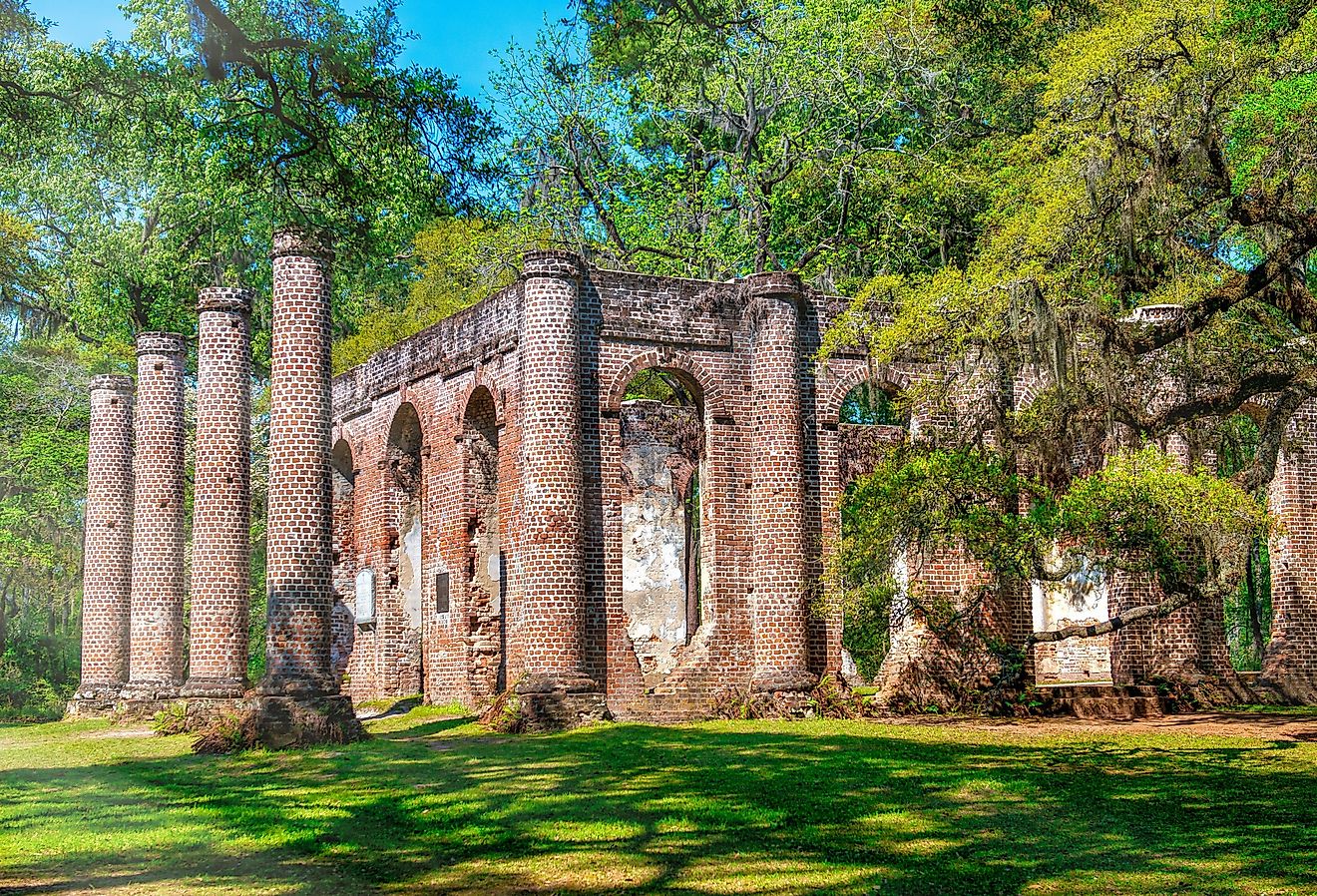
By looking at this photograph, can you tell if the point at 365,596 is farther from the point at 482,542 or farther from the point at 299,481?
the point at 299,481

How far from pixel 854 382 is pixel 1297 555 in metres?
8.49

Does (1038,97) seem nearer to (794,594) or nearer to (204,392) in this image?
(794,594)

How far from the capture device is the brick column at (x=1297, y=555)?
948 inches

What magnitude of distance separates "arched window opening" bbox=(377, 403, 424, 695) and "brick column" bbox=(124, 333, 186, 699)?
3.77m

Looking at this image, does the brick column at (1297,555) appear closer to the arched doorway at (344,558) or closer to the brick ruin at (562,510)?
the brick ruin at (562,510)

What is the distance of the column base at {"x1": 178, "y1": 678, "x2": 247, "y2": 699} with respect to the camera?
21.2m

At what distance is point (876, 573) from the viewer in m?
19.6

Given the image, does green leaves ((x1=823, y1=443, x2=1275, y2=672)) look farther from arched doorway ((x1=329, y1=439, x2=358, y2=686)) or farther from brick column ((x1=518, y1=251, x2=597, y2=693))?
arched doorway ((x1=329, y1=439, x2=358, y2=686))

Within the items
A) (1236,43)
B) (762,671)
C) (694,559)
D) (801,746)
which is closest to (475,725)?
(762,671)

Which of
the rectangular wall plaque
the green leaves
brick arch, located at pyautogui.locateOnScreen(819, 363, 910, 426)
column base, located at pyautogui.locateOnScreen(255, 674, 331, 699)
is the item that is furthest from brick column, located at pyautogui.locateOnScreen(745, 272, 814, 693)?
column base, located at pyautogui.locateOnScreen(255, 674, 331, 699)

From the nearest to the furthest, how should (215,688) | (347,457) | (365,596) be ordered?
(215,688) < (365,596) < (347,457)

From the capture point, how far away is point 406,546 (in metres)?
26.8

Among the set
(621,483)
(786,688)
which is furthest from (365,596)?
(786,688)

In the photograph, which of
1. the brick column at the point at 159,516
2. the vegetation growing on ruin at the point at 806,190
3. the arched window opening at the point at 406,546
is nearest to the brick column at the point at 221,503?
the vegetation growing on ruin at the point at 806,190
